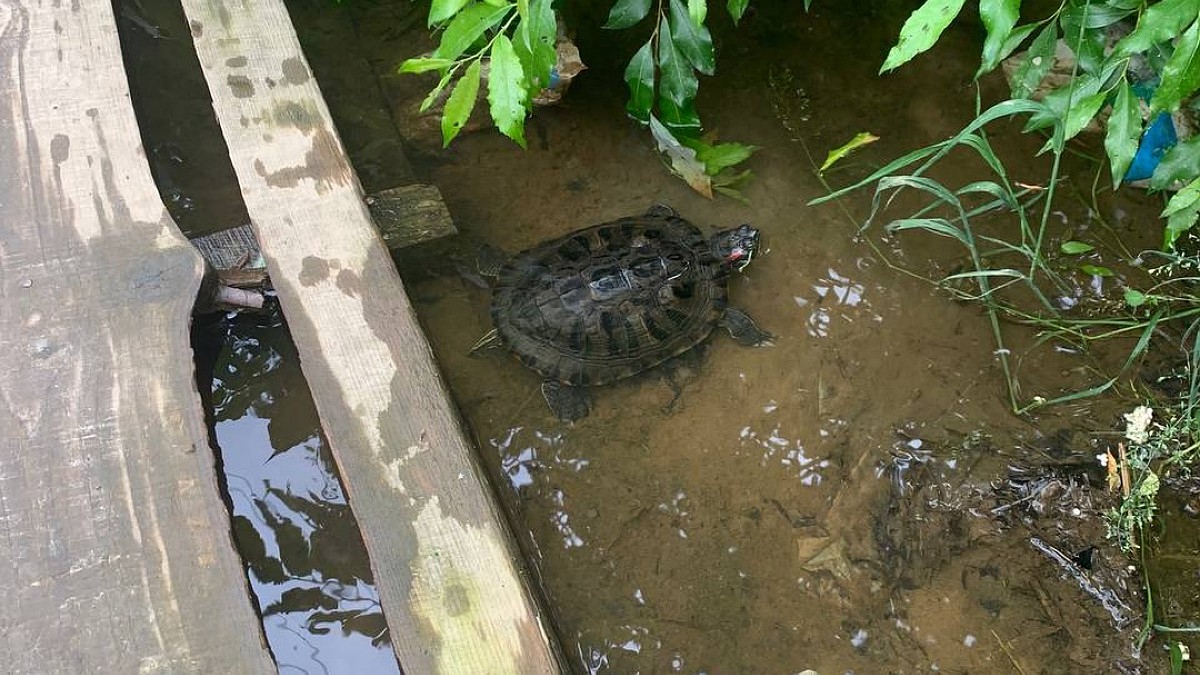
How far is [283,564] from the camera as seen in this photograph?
237 cm

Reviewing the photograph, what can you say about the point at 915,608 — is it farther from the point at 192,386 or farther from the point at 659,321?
the point at 192,386

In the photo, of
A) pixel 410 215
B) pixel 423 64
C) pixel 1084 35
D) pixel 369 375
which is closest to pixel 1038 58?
pixel 1084 35

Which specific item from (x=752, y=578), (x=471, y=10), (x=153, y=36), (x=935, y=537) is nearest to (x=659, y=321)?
(x=752, y=578)

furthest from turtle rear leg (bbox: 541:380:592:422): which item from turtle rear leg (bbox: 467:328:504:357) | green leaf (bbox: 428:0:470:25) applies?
green leaf (bbox: 428:0:470:25)

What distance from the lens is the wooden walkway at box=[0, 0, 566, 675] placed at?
160 centimetres

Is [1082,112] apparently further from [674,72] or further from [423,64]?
[423,64]

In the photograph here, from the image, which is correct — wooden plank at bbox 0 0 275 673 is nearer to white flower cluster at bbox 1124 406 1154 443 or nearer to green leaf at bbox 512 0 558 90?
green leaf at bbox 512 0 558 90

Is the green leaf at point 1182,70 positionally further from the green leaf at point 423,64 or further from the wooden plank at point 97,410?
the wooden plank at point 97,410

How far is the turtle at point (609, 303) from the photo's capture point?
2867mm

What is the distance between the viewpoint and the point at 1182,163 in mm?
1999

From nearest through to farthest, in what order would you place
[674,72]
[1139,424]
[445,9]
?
[445,9] → [1139,424] → [674,72]

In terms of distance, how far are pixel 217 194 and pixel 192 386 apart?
144 cm

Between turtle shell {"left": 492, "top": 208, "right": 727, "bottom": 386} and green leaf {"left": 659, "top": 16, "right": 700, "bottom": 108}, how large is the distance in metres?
0.60

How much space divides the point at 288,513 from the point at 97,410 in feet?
2.51
